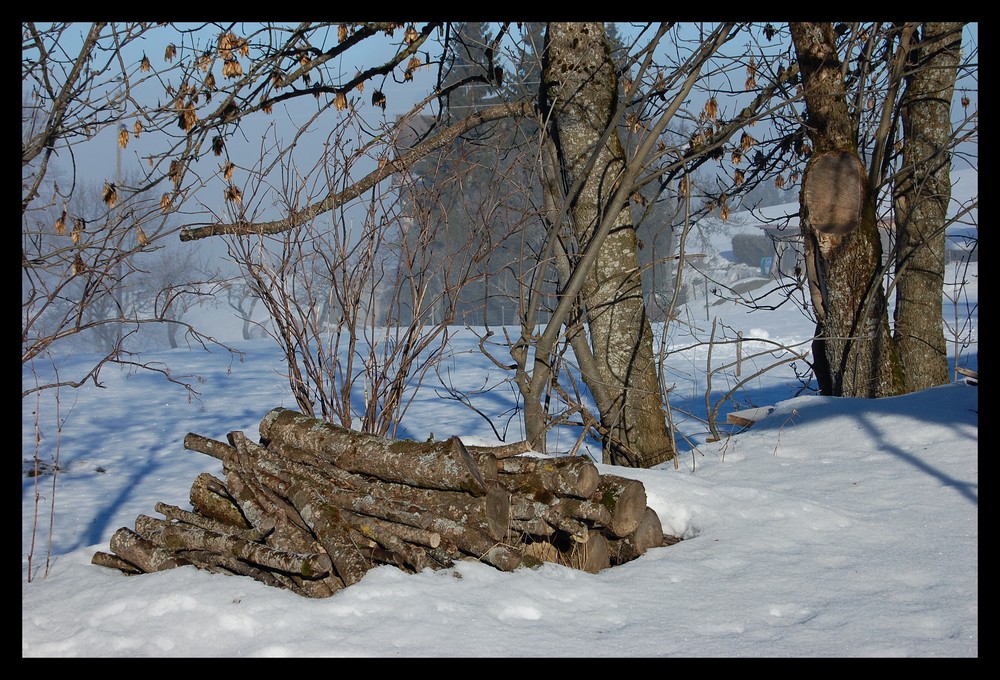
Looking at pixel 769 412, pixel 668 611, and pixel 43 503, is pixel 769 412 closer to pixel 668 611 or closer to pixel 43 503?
pixel 668 611

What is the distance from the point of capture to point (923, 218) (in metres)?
7.30

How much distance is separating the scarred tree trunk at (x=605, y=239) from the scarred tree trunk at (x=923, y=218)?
2.76 meters

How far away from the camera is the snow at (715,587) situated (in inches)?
112

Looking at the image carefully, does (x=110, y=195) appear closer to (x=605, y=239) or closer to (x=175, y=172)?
(x=175, y=172)

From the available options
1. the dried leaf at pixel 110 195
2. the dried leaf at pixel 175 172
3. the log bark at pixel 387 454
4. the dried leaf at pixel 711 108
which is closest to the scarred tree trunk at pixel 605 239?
the dried leaf at pixel 711 108

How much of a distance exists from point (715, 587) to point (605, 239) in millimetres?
2906

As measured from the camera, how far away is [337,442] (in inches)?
164

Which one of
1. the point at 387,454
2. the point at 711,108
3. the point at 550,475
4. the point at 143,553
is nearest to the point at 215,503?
the point at 143,553

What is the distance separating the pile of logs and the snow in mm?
150

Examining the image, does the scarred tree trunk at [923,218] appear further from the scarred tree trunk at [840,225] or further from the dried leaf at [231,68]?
the dried leaf at [231,68]

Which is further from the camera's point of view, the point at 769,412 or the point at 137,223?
the point at 769,412


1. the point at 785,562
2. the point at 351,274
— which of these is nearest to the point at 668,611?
the point at 785,562

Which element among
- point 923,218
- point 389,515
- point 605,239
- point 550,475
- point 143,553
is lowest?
point 143,553

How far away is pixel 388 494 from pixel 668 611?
1.47m
